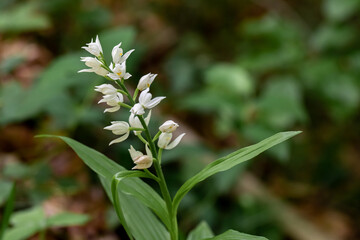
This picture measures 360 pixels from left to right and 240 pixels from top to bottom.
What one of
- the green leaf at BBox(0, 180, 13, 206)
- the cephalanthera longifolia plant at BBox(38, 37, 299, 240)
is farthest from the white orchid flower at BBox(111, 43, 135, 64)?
the green leaf at BBox(0, 180, 13, 206)

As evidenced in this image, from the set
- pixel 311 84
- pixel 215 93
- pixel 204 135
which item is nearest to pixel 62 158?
pixel 215 93

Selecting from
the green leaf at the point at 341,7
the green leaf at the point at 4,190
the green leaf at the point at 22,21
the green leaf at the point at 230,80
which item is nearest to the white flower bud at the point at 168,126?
the green leaf at the point at 4,190

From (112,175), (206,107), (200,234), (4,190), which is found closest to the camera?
(112,175)

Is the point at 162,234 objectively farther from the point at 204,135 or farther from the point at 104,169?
the point at 204,135

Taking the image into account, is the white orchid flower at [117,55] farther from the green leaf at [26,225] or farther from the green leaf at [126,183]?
the green leaf at [26,225]

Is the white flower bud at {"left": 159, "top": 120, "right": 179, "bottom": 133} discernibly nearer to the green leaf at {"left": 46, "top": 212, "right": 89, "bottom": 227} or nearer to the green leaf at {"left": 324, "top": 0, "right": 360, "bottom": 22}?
the green leaf at {"left": 46, "top": 212, "right": 89, "bottom": 227}

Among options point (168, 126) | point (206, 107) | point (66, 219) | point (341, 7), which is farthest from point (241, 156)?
point (341, 7)

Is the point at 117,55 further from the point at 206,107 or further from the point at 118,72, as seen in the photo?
the point at 206,107
